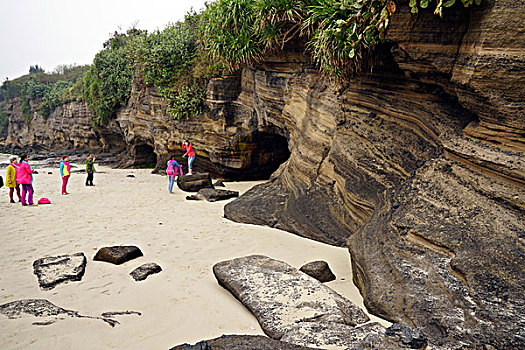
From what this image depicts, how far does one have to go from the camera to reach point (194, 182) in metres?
13.1

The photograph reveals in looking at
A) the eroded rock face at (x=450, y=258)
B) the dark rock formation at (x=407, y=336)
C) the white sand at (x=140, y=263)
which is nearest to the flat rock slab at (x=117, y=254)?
the white sand at (x=140, y=263)

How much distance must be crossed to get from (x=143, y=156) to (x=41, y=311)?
19.9 m

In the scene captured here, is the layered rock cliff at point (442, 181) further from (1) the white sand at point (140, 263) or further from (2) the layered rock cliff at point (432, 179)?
(1) the white sand at point (140, 263)

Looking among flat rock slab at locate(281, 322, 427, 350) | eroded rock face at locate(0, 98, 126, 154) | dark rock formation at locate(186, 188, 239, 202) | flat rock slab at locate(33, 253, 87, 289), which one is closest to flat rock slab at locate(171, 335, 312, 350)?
flat rock slab at locate(281, 322, 427, 350)

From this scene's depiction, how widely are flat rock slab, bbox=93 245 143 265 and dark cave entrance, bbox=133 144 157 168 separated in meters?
17.3

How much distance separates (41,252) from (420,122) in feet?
22.8

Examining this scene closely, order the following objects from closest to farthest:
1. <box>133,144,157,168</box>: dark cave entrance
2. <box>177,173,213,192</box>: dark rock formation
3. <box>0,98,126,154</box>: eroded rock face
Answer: <box>177,173,213,192</box>: dark rock formation, <box>133,144,157,168</box>: dark cave entrance, <box>0,98,126,154</box>: eroded rock face

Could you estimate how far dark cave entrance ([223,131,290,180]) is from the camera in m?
14.6

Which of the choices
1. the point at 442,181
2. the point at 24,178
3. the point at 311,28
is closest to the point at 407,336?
the point at 442,181

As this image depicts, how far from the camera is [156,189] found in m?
13.7

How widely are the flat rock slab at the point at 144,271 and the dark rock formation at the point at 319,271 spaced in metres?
2.25

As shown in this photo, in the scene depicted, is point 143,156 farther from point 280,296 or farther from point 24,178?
point 280,296

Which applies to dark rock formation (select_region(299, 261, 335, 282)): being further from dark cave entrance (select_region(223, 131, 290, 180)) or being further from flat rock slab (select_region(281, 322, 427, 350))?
dark cave entrance (select_region(223, 131, 290, 180))

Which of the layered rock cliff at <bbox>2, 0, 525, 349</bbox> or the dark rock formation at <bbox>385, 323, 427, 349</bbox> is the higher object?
the layered rock cliff at <bbox>2, 0, 525, 349</bbox>
